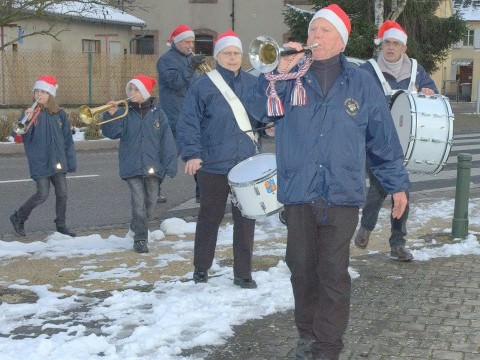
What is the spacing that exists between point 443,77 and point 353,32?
31635 millimetres

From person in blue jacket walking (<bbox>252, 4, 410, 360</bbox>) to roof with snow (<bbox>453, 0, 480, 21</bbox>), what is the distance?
2208 inches

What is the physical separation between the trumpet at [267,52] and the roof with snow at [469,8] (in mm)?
56277

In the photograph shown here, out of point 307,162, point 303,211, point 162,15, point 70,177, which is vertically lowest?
point 70,177

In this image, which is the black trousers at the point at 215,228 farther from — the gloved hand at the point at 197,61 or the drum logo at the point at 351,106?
the gloved hand at the point at 197,61

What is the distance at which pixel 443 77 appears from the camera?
55.8m

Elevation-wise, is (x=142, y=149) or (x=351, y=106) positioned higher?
(x=351, y=106)

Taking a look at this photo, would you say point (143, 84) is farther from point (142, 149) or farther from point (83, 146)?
point (83, 146)

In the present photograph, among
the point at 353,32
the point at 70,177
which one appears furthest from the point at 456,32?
the point at 70,177

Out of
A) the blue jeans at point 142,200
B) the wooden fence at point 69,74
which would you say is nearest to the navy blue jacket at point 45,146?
the blue jeans at point 142,200

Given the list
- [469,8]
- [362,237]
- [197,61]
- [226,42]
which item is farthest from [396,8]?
[469,8]

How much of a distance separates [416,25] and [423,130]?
77.1 ft

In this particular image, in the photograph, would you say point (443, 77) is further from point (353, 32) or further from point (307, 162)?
point (307, 162)

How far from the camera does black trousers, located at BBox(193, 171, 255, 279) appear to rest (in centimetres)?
595

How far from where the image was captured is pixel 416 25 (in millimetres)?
28609
